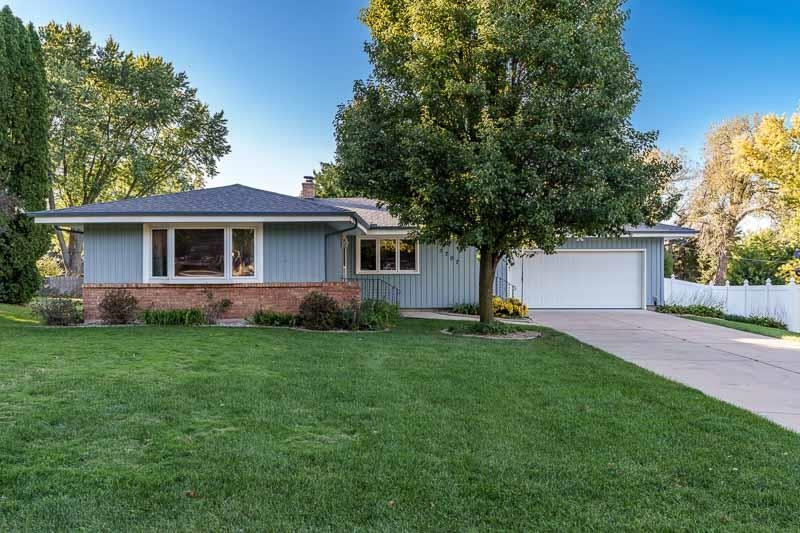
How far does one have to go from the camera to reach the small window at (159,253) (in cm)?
1168

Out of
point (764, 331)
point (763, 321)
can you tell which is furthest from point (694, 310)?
point (764, 331)

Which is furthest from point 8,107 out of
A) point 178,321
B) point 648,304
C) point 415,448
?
point 648,304

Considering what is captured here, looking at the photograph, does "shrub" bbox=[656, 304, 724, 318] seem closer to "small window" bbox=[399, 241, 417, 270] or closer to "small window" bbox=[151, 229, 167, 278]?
"small window" bbox=[399, 241, 417, 270]

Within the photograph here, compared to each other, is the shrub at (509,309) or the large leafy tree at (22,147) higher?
the large leafy tree at (22,147)

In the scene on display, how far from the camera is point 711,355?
27.3ft

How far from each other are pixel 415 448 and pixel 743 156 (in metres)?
24.9

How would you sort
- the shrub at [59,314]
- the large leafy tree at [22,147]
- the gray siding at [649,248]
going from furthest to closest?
the gray siding at [649,248] < the large leafy tree at [22,147] < the shrub at [59,314]

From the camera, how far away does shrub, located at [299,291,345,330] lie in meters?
10.8

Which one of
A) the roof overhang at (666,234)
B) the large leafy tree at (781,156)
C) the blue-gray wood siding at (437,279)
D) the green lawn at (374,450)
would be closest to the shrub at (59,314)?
the green lawn at (374,450)

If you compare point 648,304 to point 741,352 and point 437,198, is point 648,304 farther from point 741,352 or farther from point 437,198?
point 437,198

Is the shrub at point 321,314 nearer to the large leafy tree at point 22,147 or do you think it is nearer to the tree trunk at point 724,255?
the large leafy tree at point 22,147

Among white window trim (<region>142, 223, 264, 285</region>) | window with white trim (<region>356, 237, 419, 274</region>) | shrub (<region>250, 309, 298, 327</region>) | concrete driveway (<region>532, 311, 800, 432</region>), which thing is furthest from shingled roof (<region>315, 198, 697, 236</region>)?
shrub (<region>250, 309, 298, 327</region>)

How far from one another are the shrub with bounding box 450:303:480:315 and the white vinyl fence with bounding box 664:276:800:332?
26.1 ft

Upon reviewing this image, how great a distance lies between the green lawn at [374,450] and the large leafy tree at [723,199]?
88.8 feet
